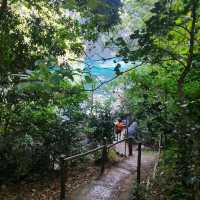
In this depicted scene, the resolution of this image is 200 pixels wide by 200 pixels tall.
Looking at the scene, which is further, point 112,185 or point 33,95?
point 33,95

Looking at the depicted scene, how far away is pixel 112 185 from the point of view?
980 centimetres

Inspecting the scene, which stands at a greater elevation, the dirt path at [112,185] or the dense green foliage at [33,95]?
the dense green foliage at [33,95]

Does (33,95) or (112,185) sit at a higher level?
(33,95)

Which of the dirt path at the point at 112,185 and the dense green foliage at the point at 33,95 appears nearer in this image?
the dirt path at the point at 112,185

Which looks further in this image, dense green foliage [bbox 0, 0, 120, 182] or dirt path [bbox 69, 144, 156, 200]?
dense green foliage [bbox 0, 0, 120, 182]

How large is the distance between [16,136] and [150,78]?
4215 mm

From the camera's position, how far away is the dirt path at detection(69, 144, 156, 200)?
8797 mm

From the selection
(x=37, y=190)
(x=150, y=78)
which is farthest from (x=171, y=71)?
(x=37, y=190)

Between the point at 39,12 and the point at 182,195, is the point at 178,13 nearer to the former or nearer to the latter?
the point at 182,195

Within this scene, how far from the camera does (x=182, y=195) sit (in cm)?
696

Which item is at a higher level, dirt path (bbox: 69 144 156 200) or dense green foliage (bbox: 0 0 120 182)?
dense green foliage (bbox: 0 0 120 182)

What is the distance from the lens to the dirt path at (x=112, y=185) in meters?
8.80

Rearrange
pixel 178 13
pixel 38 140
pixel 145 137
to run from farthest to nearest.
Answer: pixel 145 137, pixel 38 140, pixel 178 13

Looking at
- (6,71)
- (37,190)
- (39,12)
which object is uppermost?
Answer: (39,12)
